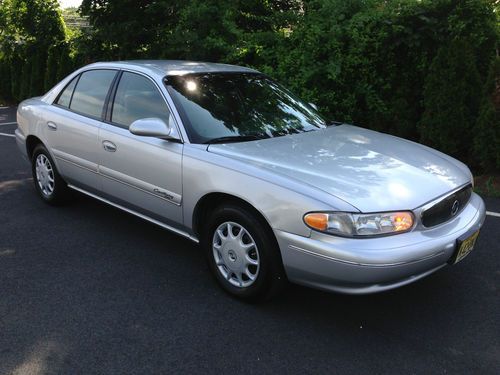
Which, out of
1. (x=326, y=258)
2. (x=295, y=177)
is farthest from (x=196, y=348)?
(x=295, y=177)

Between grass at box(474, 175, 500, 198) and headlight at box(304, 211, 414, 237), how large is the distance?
12.0 feet

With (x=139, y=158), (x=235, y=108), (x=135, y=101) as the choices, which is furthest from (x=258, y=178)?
(x=135, y=101)

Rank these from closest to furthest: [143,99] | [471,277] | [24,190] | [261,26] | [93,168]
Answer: [471,277] < [143,99] < [93,168] < [24,190] < [261,26]

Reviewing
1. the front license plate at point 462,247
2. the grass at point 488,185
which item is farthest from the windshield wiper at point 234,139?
the grass at point 488,185

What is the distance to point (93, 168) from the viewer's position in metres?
4.52

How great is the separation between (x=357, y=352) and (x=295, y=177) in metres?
1.07

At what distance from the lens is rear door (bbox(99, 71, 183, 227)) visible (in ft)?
12.4

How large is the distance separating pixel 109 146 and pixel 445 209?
8.58 ft

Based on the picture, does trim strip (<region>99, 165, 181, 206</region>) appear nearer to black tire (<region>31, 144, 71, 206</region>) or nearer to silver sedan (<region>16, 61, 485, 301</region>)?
silver sedan (<region>16, 61, 485, 301</region>)

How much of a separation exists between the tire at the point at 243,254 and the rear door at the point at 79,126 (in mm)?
1455

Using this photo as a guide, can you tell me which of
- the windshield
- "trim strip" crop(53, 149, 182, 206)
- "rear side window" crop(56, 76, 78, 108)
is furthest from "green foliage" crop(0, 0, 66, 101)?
the windshield

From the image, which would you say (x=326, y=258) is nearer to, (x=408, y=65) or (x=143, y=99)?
(x=143, y=99)

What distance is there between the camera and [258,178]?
10.6 feet

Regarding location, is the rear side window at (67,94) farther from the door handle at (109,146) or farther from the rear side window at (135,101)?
the door handle at (109,146)
